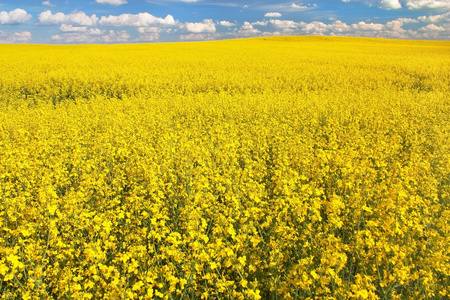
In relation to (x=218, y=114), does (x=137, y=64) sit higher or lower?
higher

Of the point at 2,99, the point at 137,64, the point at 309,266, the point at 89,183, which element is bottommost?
the point at 309,266

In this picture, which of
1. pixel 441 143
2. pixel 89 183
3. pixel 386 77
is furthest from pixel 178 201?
pixel 386 77

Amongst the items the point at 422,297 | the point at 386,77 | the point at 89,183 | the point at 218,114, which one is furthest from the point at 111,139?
the point at 386,77

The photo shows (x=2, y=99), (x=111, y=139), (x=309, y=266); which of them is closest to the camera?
(x=309, y=266)

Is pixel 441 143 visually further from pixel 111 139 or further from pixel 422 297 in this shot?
pixel 111 139

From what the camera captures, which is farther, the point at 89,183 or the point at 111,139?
the point at 111,139

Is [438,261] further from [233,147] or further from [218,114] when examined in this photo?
[218,114]

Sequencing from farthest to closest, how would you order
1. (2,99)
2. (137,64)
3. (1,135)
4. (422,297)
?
1. (137,64)
2. (2,99)
3. (1,135)
4. (422,297)

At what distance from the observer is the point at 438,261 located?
8.09 ft

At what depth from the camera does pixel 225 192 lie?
14.1 feet

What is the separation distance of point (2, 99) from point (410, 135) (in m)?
16.0

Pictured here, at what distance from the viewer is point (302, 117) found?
27.1 ft

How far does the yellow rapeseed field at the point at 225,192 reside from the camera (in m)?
2.59

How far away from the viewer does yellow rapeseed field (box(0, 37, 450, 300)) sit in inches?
102
